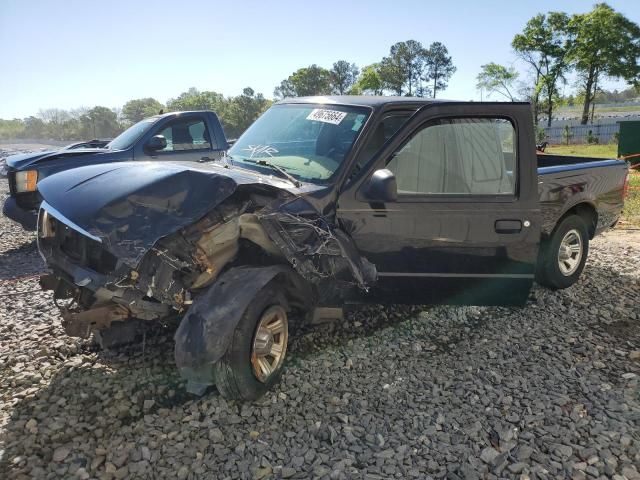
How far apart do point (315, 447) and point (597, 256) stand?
Result: 556 cm

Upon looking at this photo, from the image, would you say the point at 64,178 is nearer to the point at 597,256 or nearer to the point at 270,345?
the point at 270,345

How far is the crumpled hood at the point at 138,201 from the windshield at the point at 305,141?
60 cm

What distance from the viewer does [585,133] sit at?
41469 mm

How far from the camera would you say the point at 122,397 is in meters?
3.14

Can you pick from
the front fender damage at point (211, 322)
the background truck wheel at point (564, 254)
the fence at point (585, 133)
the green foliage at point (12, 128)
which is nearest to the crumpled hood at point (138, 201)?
the front fender damage at point (211, 322)

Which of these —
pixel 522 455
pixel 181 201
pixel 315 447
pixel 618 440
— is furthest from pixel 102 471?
pixel 618 440

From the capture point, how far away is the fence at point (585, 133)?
38.4 meters

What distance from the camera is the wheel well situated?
5.21 metres

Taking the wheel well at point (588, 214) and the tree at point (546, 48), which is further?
the tree at point (546, 48)

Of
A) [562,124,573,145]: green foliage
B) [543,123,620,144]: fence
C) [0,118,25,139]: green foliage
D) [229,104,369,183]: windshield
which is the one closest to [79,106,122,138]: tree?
[0,118,25,139]: green foliage

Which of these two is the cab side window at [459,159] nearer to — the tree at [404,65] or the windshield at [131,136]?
the windshield at [131,136]

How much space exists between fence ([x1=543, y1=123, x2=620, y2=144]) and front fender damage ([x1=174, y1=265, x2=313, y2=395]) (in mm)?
40551

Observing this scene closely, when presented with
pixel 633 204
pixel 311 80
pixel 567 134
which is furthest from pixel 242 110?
pixel 633 204

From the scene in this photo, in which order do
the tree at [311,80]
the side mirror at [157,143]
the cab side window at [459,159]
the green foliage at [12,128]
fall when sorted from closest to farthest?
the cab side window at [459,159], the side mirror at [157,143], the tree at [311,80], the green foliage at [12,128]
